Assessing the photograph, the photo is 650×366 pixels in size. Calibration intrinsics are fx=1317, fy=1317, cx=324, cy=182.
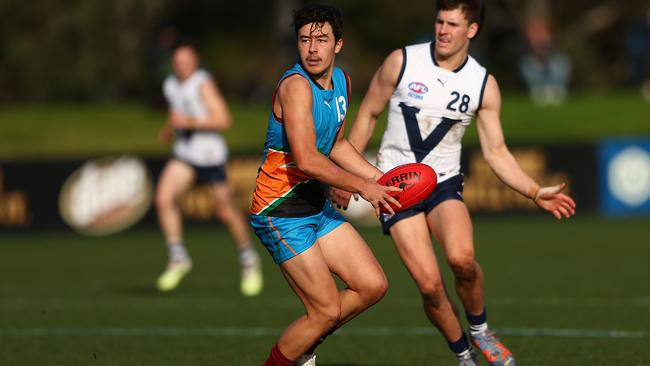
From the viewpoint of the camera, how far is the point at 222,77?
4222 centimetres

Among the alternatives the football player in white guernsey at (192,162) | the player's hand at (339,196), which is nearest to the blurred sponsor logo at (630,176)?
the football player in white guernsey at (192,162)

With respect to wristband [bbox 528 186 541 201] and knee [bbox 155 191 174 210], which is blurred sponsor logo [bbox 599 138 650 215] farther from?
wristband [bbox 528 186 541 201]

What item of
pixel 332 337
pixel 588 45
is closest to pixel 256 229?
pixel 332 337

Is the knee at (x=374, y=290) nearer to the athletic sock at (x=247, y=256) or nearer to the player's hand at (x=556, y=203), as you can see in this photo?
the player's hand at (x=556, y=203)

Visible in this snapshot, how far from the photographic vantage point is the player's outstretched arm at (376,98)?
8.55m

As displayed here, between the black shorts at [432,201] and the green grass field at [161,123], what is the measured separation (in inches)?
608

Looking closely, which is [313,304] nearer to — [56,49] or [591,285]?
[591,285]

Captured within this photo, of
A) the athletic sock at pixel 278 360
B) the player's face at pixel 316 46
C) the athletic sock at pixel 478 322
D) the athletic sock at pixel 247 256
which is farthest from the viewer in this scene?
the athletic sock at pixel 247 256

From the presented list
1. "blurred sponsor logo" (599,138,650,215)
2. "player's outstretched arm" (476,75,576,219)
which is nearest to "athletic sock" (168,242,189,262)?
"player's outstretched arm" (476,75,576,219)

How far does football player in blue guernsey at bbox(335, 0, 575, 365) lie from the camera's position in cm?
822

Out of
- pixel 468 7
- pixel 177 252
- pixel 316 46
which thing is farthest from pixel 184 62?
pixel 316 46

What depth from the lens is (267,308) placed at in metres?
12.2

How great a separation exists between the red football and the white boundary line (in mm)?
3028

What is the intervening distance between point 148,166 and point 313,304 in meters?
13.0
